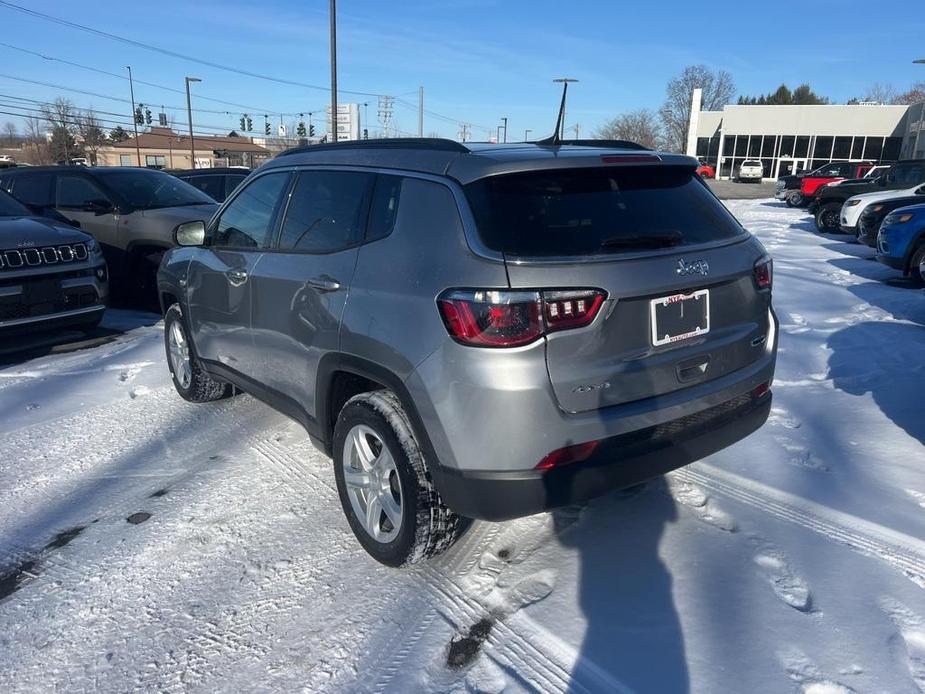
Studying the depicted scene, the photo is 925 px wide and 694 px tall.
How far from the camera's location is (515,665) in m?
2.43

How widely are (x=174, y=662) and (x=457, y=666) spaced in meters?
1.06

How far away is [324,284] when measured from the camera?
3.14m

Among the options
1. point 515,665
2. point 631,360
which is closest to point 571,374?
point 631,360

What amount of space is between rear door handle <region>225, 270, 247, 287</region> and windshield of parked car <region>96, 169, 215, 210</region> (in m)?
5.31

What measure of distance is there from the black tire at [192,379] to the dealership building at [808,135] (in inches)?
2276

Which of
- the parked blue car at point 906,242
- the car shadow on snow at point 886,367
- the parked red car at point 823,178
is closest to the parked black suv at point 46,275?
the car shadow on snow at point 886,367

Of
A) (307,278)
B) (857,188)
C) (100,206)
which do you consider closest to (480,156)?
(307,278)

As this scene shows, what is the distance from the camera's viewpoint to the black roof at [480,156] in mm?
2658

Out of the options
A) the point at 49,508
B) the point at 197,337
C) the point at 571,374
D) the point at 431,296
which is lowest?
the point at 49,508

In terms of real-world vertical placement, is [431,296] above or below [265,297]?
above

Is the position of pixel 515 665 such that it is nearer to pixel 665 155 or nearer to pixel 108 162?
pixel 665 155

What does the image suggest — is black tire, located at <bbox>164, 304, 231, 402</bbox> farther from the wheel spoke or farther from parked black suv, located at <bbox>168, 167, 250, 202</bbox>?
parked black suv, located at <bbox>168, 167, 250, 202</bbox>

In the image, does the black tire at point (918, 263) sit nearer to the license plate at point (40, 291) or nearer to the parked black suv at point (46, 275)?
the parked black suv at point (46, 275)

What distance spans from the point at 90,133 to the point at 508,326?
84.6 metres
